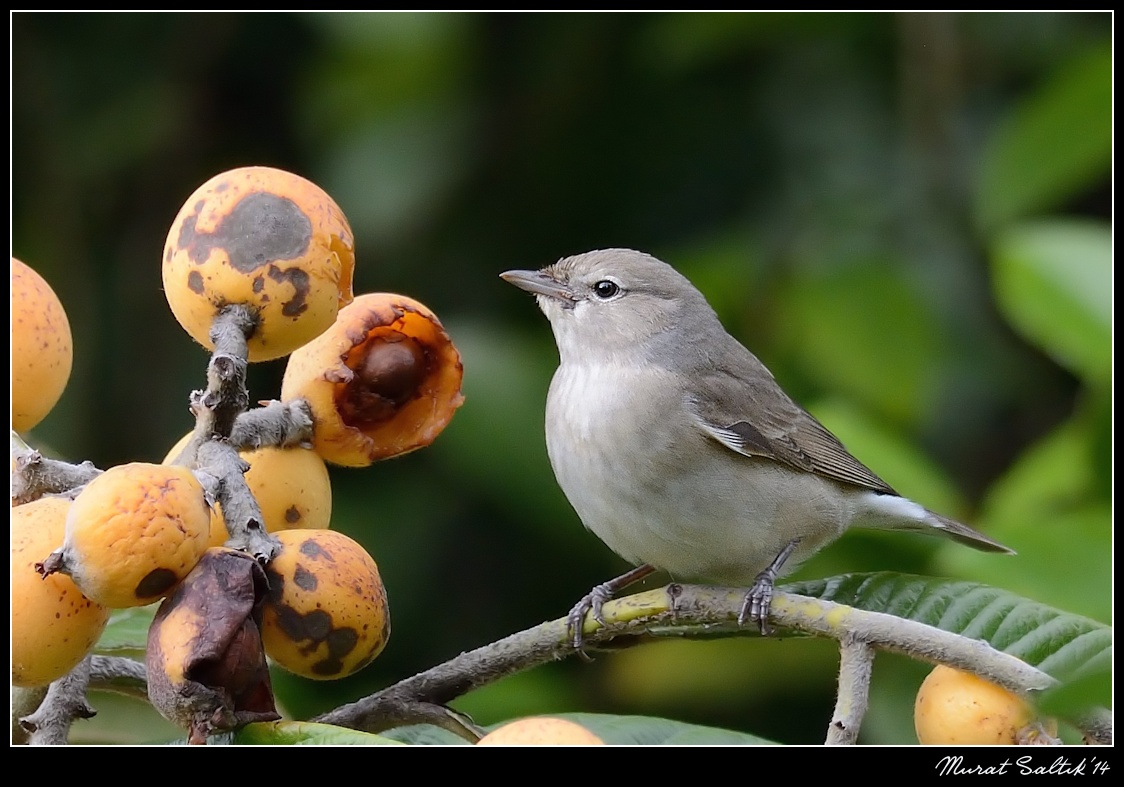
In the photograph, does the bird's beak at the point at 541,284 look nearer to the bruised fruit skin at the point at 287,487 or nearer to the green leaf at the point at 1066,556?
the green leaf at the point at 1066,556

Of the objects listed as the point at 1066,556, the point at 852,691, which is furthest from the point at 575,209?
the point at 852,691

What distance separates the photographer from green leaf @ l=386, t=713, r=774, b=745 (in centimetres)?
222

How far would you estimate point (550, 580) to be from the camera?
Result: 497 cm

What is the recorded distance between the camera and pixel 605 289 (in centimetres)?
417

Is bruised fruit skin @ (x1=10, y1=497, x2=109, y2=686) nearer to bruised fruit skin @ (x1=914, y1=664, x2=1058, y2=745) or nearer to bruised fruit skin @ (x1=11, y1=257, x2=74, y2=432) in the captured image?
bruised fruit skin @ (x1=11, y1=257, x2=74, y2=432)

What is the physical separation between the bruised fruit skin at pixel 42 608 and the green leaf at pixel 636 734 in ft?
1.97

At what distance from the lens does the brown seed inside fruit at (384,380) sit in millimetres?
2330

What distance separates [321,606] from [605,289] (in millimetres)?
2460

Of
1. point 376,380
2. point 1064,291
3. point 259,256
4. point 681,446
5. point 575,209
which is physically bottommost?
point 681,446

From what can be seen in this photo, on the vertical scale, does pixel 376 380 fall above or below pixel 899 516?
above

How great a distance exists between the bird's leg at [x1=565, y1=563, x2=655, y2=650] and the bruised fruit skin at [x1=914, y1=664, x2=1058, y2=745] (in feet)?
1.98

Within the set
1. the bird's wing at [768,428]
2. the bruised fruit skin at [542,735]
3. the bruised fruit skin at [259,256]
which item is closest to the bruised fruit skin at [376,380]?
the bruised fruit skin at [259,256]

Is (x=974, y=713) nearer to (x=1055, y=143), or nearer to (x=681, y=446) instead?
(x=681, y=446)
